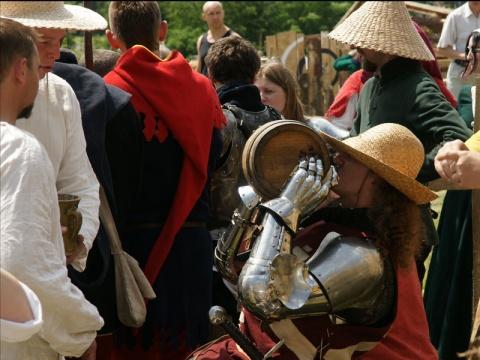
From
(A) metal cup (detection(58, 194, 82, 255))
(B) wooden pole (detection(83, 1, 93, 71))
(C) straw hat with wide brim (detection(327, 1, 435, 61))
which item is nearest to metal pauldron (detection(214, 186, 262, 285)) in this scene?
(A) metal cup (detection(58, 194, 82, 255))

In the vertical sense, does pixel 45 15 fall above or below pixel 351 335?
above

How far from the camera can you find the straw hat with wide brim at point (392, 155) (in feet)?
10.6

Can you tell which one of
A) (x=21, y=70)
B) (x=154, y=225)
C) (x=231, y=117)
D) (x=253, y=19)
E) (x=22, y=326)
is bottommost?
(x=253, y=19)

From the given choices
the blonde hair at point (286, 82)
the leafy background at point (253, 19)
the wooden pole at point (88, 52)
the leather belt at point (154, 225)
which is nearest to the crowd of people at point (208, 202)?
the leather belt at point (154, 225)

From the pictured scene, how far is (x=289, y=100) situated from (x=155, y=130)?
5.19 ft

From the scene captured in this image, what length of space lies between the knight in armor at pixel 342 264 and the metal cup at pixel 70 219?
0.54 metres

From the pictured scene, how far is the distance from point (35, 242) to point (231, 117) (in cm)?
223

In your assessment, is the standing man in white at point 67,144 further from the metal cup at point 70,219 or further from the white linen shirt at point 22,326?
the white linen shirt at point 22,326

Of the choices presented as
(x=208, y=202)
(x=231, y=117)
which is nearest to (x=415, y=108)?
(x=231, y=117)

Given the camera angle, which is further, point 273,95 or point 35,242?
point 273,95

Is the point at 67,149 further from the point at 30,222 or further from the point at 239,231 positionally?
the point at 30,222

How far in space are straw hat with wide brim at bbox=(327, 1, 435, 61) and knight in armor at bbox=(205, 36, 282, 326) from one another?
21.3 inches

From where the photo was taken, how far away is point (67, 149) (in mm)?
3084

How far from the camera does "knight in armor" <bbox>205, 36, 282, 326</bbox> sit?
4441 millimetres
